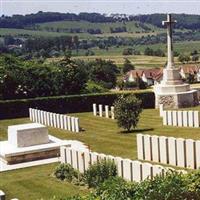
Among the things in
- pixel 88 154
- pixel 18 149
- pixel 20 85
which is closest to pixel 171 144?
A: pixel 88 154

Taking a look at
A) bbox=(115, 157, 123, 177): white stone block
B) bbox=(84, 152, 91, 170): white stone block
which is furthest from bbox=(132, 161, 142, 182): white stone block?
bbox=(84, 152, 91, 170): white stone block

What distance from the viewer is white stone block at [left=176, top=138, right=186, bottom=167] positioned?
21812 millimetres

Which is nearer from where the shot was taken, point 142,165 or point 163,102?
point 142,165

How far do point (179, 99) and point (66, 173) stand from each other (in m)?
23.8

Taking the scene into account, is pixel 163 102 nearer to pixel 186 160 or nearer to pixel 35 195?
pixel 186 160

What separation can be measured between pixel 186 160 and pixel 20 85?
31389 millimetres

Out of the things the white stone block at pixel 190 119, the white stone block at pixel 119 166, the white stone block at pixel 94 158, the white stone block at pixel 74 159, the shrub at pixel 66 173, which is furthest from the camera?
the white stone block at pixel 190 119

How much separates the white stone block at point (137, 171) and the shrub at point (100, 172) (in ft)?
3.15

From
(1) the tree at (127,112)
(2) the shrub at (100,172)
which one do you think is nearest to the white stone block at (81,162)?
(2) the shrub at (100,172)

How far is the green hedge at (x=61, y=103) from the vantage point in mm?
46500

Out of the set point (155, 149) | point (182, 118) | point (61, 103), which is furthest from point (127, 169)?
point (61, 103)

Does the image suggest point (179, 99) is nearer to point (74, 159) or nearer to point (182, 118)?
point (182, 118)

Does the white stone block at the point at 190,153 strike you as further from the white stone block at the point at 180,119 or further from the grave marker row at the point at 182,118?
the white stone block at the point at 180,119

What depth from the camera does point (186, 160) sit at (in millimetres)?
21750
